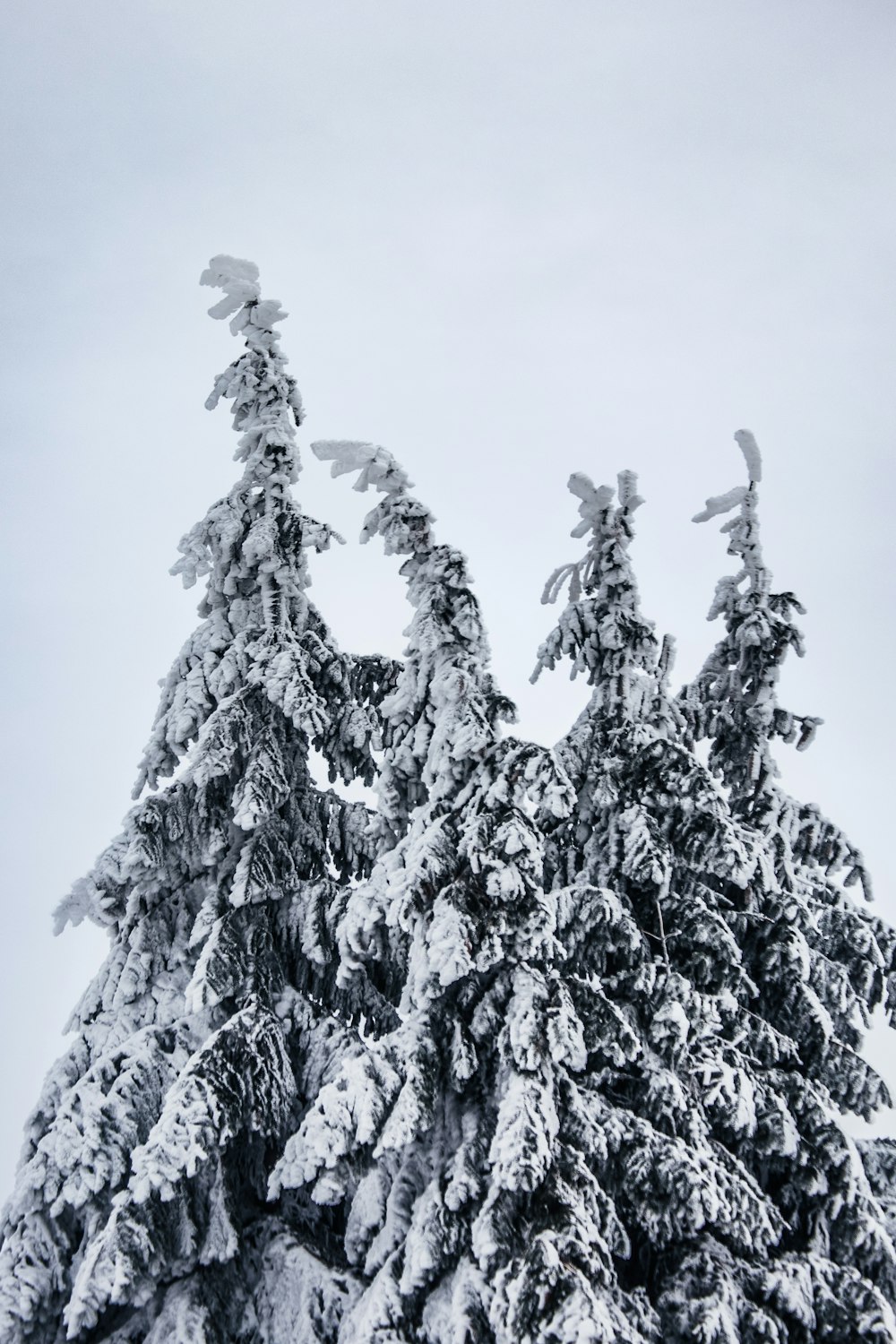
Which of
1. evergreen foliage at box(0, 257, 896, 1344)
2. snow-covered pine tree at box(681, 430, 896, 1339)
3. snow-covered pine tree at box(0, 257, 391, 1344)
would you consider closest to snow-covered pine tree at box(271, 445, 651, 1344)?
evergreen foliage at box(0, 257, 896, 1344)

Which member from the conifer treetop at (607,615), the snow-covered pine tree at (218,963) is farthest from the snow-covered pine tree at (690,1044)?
the snow-covered pine tree at (218,963)

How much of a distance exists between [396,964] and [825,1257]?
13.8ft

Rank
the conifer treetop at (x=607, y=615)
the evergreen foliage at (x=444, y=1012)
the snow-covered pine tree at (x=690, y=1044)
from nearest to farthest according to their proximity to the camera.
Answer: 1. the evergreen foliage at (x=444, y=1012)
2. the snow-covered pine tree at (x=690, y=1044)
3. the conifer treetop at (x=607, y=615)

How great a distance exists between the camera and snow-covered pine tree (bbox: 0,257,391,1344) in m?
7.85

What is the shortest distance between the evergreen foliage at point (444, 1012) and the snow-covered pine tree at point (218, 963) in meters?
0.03

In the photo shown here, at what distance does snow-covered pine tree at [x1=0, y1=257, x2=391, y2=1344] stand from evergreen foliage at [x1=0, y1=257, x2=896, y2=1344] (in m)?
0.03

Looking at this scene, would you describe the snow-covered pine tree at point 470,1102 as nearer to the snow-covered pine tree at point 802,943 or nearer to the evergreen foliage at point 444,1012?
the evergreen foliage at point 444,1012

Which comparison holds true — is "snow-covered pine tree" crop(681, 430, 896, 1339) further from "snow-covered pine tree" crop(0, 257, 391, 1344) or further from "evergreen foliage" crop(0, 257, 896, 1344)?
"snow-covered pine tree" crop(0, 257, 391, 1344)

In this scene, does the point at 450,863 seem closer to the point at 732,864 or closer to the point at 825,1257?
the point at 732,864

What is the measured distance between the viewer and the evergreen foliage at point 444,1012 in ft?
23.3

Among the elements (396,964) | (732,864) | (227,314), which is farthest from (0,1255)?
(227,314)

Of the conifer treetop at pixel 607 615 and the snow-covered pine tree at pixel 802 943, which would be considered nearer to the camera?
the snow-covered pine tree at pixel 802 943

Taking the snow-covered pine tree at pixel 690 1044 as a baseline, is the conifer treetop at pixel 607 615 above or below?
above

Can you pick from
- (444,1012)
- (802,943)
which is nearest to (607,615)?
(802,943)
